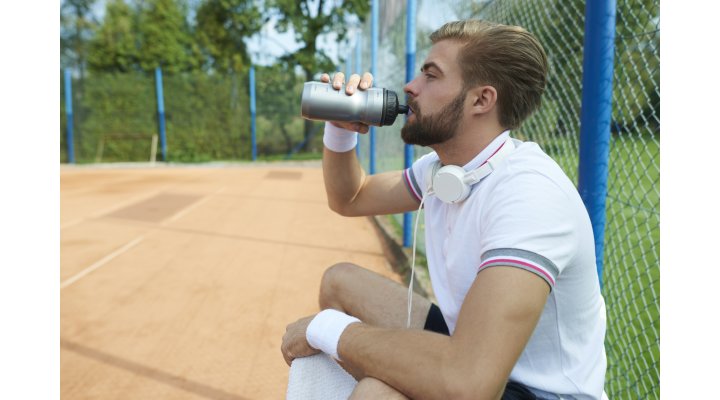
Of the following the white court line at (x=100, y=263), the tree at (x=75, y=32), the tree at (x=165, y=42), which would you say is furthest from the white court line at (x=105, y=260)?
the tree at (x=75, y=32)

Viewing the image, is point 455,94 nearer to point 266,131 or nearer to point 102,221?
point 102,221

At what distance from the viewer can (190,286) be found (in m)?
4.79

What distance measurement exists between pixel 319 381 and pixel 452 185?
743 mm

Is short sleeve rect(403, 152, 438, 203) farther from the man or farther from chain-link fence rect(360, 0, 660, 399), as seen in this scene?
chain-link fence rect(360, 0, 660, 399)

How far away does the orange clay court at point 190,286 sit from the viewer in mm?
3186

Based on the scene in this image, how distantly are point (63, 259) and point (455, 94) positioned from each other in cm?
511

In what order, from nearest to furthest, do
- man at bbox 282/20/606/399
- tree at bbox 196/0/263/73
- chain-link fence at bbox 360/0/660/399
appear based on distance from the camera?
1. man at bbox 282/20/606/399
2. chain-link fence at bbox 360/0/660/399
3. tree at bbox 196/0/263/73

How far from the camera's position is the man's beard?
1.83 m

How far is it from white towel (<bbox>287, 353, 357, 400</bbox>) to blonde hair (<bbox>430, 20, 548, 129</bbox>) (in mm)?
965

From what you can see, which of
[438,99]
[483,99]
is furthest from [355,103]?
[483,99]

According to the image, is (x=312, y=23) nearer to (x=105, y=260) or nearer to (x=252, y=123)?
(x=252, y=123)

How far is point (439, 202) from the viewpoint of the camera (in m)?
1.93

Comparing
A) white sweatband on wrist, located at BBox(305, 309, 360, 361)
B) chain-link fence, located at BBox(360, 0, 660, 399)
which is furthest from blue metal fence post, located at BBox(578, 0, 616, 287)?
white sweatband on wrist, located at BBox(305, 309, 360, 361)

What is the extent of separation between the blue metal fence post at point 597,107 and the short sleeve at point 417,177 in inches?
23.1
